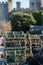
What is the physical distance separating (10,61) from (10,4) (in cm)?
3627

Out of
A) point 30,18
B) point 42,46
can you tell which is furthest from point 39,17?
point 42,46

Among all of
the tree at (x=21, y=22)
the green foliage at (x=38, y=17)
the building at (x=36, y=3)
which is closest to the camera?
the tree at (x=21, y=22)

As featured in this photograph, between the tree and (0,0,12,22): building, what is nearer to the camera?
the tree

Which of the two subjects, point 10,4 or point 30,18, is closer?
point 30,18

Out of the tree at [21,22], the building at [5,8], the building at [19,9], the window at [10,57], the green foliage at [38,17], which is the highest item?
the window at [10,57]

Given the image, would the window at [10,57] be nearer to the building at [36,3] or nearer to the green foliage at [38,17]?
the green foliage at [38,17]

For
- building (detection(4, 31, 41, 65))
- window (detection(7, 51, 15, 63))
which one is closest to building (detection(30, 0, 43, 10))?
building (detection(4, 31, 41, 65))

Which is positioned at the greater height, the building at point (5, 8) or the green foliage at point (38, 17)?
the green foliage at point (38, 17)

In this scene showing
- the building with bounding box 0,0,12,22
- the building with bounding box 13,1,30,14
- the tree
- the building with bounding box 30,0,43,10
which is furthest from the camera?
the building with bounding box 30,0,43,10

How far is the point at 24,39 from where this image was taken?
9.73 metres

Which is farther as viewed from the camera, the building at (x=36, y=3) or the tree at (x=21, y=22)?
the building at (x=36, y=3)

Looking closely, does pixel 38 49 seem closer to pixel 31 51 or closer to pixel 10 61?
pixel 31 51

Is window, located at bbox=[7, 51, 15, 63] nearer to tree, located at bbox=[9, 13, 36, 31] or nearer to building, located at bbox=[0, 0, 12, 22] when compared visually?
tree, located at bbox=[9, 13, 36, 31]

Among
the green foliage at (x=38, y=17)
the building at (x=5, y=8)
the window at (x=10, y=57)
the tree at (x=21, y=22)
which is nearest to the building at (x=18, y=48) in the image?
the window at (x=10, y=57)
